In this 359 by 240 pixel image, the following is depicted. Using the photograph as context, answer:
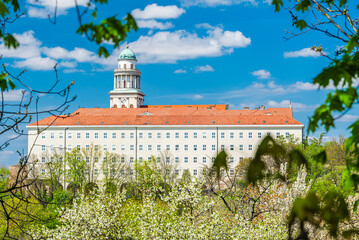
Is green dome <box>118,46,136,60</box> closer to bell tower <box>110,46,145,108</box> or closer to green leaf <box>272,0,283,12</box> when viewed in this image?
bell tower <box>110,46,145,108</box>

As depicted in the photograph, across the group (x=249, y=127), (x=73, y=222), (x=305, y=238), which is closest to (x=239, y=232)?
(x=73, y=222)

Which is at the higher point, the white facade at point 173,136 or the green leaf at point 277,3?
the white facade at point 173,136

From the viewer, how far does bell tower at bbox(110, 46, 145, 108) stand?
4567 inches

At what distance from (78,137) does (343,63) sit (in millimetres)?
77884

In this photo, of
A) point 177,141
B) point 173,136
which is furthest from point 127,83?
point 177,141

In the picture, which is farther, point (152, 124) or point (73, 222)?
point (152, 124)

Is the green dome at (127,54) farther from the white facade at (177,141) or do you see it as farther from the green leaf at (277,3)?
the green leaf at (277,3)

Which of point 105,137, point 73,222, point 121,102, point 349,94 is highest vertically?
point 121,102

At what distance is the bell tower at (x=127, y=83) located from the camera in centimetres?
11600

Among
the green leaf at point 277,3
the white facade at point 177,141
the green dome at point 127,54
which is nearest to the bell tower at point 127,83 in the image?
the green dome at point 127,54

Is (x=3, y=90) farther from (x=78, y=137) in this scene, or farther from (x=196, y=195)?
(x=78, y=137)

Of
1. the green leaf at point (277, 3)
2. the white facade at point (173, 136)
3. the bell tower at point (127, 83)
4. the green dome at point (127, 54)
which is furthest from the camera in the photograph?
the green dome at point (127, 54)

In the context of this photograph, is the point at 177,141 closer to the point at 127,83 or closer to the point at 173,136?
the point at 173,136

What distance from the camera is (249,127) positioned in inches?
3078
